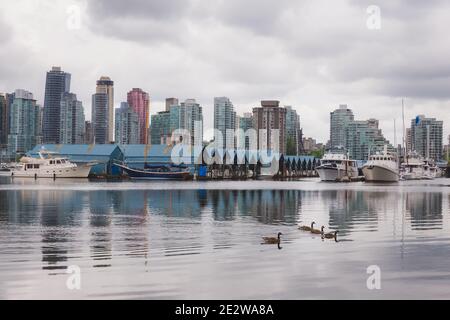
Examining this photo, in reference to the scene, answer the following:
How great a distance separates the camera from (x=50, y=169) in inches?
6289

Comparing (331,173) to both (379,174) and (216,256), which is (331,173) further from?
(216,256)

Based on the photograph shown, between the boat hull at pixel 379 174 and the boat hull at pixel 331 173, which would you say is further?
the boat hull at pixel 331 173

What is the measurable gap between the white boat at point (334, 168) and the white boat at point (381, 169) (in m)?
7.12

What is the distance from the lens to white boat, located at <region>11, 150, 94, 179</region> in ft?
519

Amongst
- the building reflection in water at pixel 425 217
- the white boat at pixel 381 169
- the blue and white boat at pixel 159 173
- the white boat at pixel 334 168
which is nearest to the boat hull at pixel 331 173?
the white boat at pixel 334 168

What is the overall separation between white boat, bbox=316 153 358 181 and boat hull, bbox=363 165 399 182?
720cm

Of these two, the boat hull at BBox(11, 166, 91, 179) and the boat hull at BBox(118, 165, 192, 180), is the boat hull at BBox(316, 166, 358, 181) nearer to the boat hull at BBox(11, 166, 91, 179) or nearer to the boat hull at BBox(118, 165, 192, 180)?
the boat hull at BBox(118, 165, 192, 180)

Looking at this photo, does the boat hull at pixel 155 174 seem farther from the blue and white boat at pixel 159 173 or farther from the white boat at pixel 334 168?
the white boat at pixel 334 168

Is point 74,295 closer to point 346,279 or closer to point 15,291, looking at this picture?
point 15,291

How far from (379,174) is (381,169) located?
2.29 metres

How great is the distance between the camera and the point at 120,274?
22828mm

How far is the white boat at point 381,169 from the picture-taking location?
152125 mm
